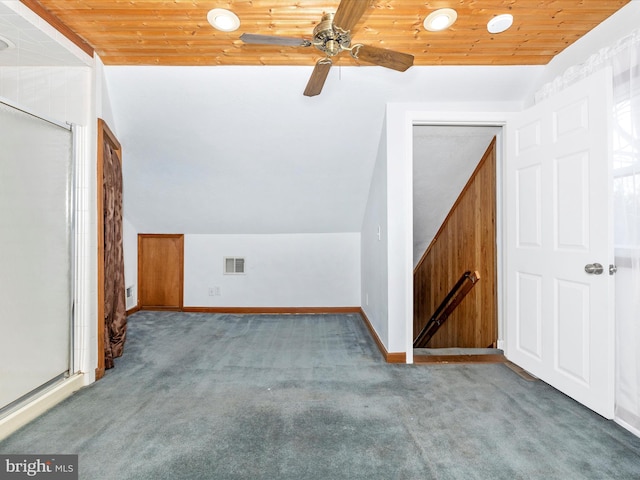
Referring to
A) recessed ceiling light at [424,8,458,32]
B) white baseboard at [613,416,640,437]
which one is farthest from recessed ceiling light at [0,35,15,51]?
white baseboard at [613,416,640,437]

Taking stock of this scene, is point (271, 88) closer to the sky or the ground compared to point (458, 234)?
closer to the sky

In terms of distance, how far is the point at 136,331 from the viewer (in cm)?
354

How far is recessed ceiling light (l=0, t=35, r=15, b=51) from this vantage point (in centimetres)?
199

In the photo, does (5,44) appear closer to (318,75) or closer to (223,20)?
(223,20)

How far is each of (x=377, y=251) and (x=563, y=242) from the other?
152cm

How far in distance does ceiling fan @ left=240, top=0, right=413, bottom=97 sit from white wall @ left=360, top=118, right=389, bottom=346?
1017 millimetres

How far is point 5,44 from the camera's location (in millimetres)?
2039

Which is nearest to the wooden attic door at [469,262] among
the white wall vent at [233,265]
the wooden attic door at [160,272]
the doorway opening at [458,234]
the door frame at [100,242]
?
the doorway opening at [458,234]

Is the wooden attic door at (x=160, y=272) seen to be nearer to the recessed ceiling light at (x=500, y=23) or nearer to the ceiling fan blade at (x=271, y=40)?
the ceiling fan blade at (x=271, y=40)

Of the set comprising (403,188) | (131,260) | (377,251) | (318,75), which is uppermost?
(318,75)

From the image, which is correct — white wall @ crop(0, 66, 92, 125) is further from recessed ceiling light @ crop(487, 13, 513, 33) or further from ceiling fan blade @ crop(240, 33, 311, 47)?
recessed ceiling light @ crop(487, 13, 513, 33)

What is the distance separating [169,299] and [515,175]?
14.2ft

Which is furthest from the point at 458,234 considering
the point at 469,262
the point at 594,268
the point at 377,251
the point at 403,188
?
the point at 594,268

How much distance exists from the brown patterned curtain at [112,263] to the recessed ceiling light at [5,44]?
743 millimetres
